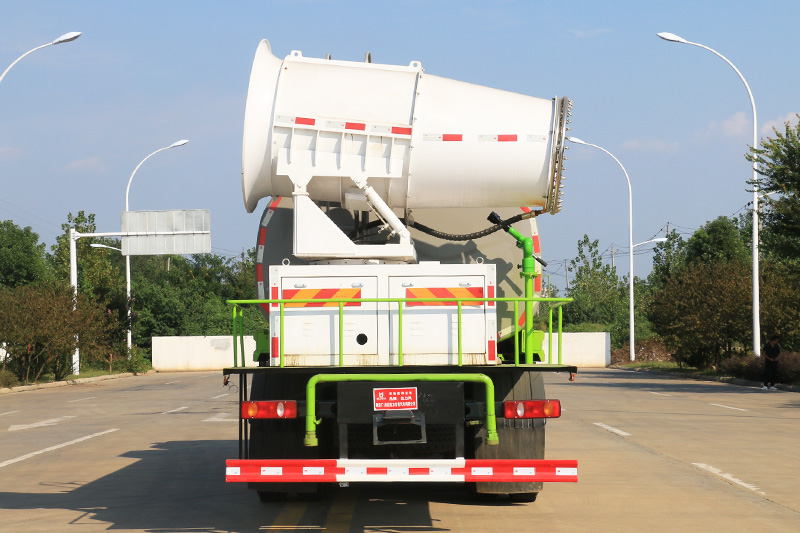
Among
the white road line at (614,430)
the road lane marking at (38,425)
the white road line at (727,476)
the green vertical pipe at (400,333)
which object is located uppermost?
the green vertical pipe at (400,333)

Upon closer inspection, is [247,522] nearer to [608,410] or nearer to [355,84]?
[355,84]

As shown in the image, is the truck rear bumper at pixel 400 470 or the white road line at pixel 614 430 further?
the white road line at pixel 614 430

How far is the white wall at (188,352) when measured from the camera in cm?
5909

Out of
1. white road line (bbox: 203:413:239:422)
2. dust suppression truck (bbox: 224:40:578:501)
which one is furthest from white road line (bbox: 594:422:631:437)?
dust suppression truck (bbox: 224:40:578:501)

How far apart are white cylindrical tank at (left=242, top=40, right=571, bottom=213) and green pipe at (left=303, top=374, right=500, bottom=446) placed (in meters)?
1.91

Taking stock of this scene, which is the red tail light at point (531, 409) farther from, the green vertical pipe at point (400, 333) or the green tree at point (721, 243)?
the green tree at point (721, 243)

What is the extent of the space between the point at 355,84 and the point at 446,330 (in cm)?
243

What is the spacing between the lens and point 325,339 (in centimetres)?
796

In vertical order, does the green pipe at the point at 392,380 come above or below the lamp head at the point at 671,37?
below

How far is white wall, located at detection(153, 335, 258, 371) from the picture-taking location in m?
59.1

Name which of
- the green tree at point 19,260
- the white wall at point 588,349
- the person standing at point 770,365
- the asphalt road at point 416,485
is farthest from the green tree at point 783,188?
the green tree at point 19,260

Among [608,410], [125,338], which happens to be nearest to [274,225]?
[608,410]

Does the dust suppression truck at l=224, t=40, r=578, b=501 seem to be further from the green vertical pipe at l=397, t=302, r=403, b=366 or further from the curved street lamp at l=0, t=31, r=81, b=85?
the curved street lamp at l=0, t=31, r=81, b=85

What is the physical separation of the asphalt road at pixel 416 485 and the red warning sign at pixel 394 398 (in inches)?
49.8
